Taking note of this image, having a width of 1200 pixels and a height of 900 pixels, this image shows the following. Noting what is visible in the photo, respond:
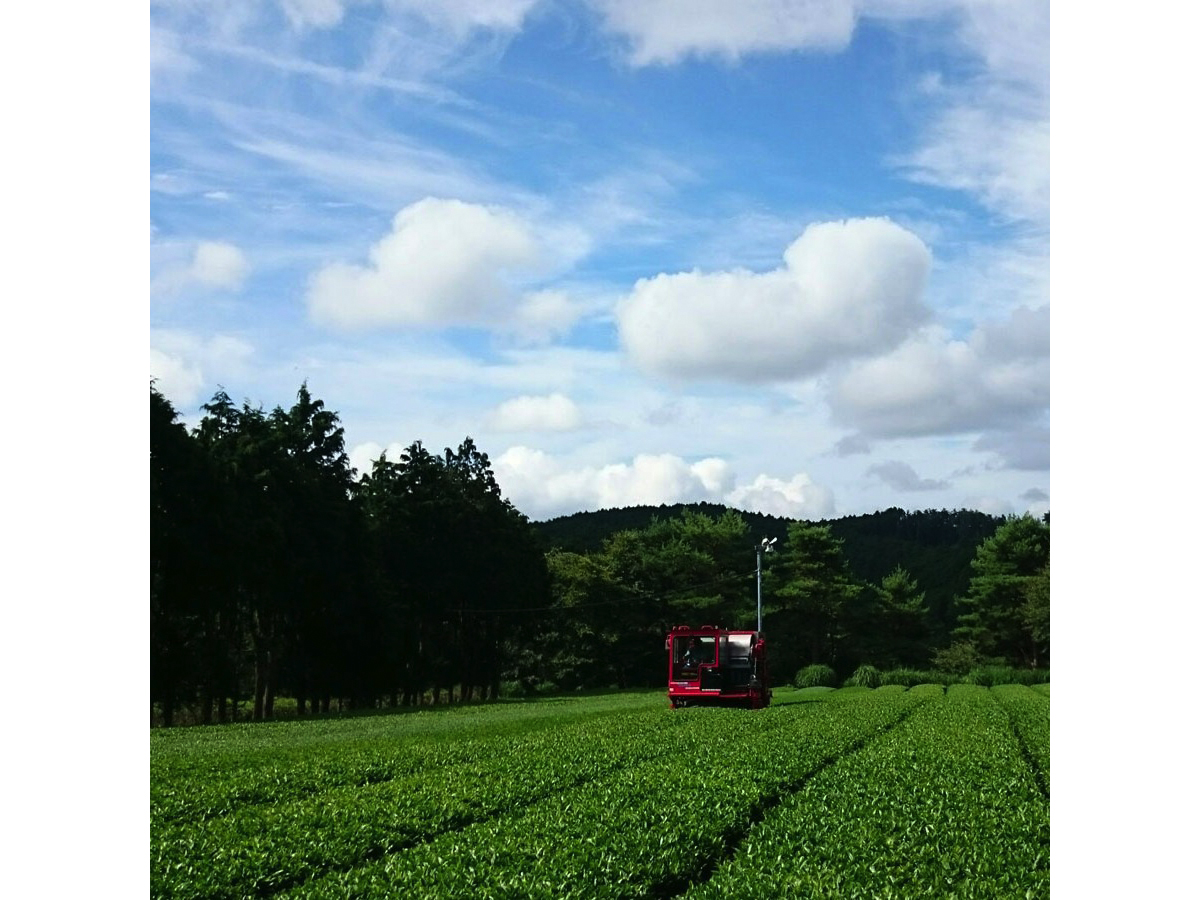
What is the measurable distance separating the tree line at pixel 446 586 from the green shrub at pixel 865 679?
19.5ft

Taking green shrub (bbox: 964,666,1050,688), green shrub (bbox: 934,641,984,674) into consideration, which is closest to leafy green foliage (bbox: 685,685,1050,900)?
green shrub (bbox: 964,666,1050,688)

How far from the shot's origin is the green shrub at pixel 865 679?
49025 millimetres

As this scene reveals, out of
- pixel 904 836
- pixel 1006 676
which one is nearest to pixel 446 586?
pixel 1006 676

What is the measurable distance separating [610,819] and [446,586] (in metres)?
39.9

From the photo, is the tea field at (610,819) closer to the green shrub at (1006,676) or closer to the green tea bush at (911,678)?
the green shrub at (1006,676)

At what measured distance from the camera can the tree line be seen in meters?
31.3

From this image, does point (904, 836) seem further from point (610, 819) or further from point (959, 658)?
point (959, 658)

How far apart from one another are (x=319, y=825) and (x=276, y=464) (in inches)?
1126

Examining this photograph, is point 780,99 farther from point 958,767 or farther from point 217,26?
point 958,767

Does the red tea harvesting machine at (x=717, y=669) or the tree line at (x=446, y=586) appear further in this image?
the tree line at (x=446, y=586)

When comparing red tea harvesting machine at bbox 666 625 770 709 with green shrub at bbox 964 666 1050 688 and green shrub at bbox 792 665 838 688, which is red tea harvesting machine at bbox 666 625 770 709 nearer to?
green shrub at bbox 792 665 838 688

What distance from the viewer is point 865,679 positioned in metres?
49.2

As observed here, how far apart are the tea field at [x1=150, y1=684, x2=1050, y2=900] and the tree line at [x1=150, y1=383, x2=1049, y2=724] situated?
15.5 m

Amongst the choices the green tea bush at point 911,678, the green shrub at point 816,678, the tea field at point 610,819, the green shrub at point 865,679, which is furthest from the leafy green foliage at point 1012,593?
the tea field at point 610,819
